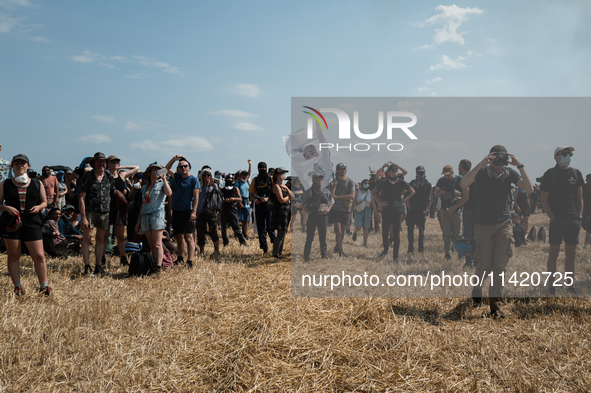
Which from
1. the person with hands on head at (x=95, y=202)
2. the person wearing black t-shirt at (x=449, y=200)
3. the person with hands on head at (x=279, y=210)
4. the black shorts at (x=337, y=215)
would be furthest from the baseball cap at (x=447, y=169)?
the person with hands on head at (x=95, y=202)

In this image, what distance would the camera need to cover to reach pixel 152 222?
23.7 ft

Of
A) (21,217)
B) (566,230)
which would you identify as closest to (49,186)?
(21,217)

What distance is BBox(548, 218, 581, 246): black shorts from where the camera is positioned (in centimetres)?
656

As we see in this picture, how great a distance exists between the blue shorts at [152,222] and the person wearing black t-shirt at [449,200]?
19.7ft

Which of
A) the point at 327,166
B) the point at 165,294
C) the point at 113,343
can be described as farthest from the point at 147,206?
the point at 327,166

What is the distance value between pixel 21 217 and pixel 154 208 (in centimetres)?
211

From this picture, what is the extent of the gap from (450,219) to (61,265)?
8870 mm

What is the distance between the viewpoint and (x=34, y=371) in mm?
3668

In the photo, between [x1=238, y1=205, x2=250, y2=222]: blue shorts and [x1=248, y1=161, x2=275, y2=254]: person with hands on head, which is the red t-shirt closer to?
[x1=238, y1=205, x2=250, y2=222]: blue shorts

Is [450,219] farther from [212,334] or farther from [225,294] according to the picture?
[212,334]

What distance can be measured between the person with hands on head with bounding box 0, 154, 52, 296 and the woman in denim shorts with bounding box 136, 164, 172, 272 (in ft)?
5.78

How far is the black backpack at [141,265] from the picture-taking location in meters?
7.18

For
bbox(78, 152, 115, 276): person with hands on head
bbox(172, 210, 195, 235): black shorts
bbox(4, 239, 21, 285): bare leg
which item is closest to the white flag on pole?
bbox(172, 210, 195, 235): black shorts

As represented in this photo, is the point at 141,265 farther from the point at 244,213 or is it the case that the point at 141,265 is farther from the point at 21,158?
the point at 244,213
